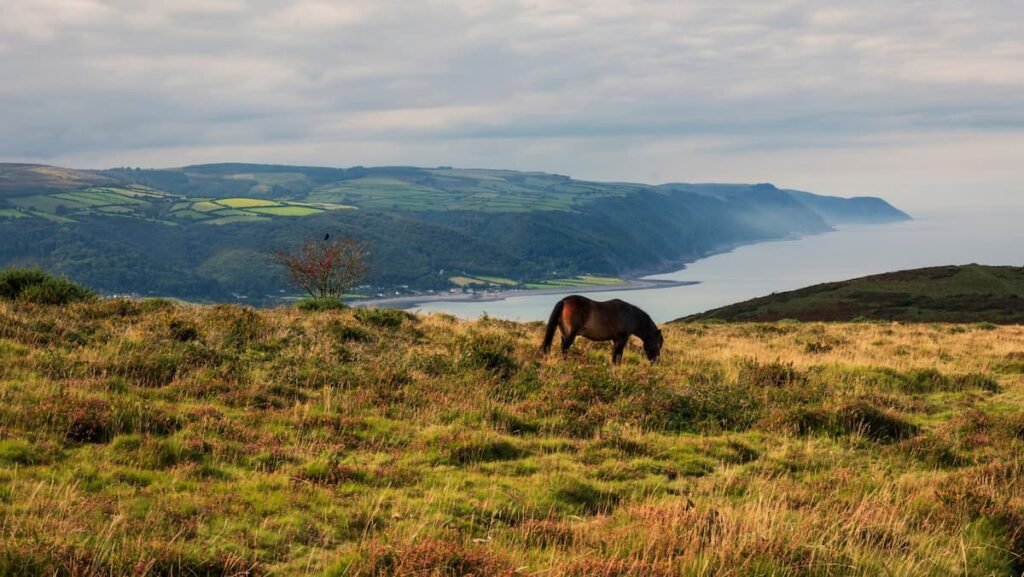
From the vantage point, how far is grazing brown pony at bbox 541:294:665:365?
17.3 metres

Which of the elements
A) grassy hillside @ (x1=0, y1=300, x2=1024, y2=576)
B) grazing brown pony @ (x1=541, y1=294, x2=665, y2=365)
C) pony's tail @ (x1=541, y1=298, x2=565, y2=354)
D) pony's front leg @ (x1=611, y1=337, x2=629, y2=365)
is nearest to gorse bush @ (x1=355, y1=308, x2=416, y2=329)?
grassy hillside @ (x1=0, y1=300, x2=1024, y2=576)

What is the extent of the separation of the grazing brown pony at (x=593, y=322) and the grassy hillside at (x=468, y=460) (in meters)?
0.62

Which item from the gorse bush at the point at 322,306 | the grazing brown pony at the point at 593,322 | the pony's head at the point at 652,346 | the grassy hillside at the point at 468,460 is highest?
the grazing brown pony at the point at 593,322

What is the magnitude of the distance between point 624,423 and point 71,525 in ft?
26.4

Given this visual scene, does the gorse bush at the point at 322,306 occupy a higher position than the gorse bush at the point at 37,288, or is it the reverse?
the gorse bush at the point at 37,288

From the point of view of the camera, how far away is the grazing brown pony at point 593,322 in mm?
17312

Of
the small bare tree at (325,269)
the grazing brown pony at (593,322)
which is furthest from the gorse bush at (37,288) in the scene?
the small bare tree at (325,269)

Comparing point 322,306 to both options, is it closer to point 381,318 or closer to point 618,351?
point 381,318

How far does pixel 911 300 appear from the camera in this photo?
213 feet

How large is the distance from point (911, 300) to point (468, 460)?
65865 millimetres

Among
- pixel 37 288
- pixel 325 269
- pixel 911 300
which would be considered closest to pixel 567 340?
pixel 37 288

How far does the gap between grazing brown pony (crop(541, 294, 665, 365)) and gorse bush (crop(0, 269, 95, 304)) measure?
13.3 m

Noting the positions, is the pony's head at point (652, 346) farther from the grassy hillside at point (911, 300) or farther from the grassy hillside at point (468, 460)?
the grassy hillside at point (911, 300)

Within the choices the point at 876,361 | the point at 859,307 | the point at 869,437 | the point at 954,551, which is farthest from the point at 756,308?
the point at 954,551
